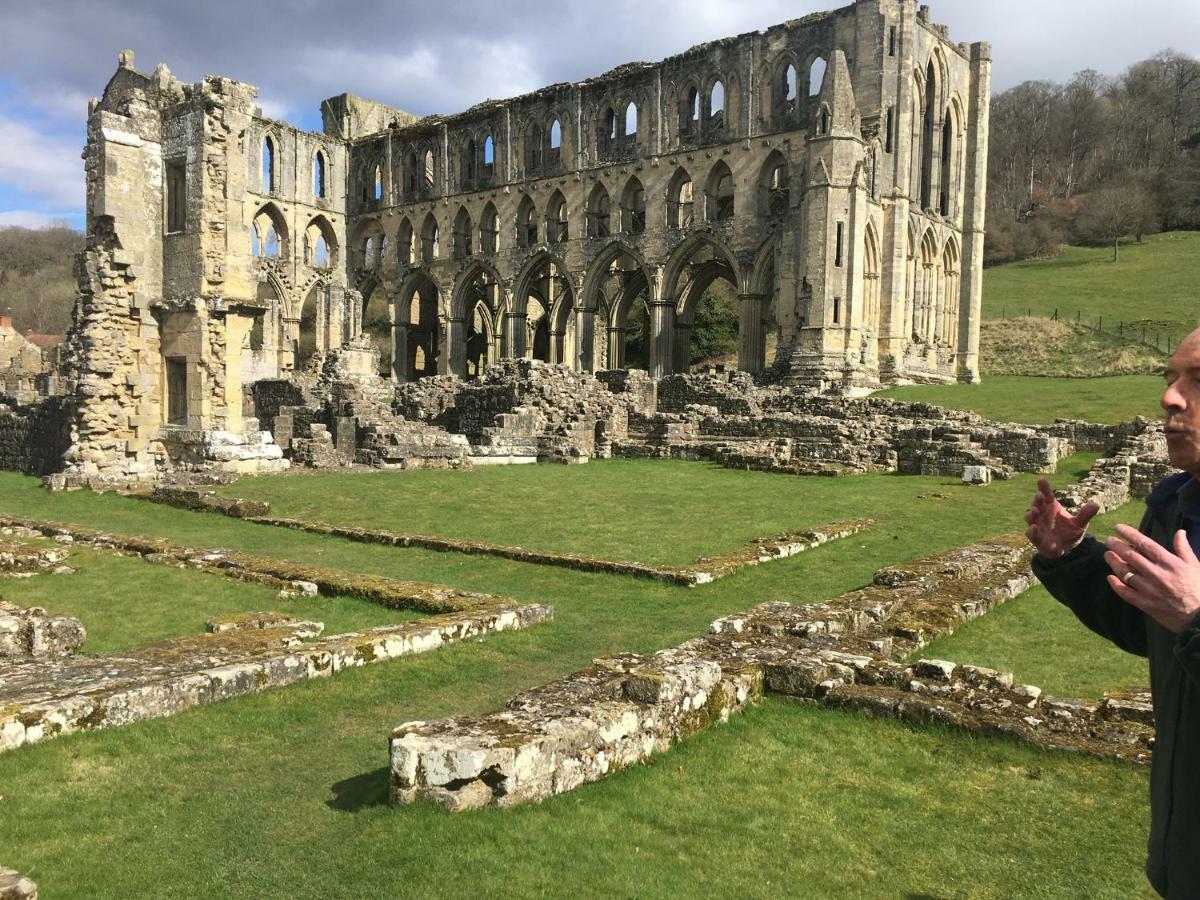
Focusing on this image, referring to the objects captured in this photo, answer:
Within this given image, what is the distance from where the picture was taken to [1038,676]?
6.03 meters

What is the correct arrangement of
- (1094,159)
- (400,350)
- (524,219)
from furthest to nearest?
1. (1094,159)
2. (400,350)
3. (524,219)

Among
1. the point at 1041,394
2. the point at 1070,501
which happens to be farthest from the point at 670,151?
the point at 1070,501

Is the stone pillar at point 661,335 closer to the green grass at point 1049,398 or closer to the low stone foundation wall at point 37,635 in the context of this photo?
the green grass at point 1049,398

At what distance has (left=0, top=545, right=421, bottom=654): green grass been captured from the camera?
7.12 m

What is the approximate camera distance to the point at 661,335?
39.5 meters

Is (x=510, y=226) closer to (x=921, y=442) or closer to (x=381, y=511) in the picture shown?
(x=921, y=442)

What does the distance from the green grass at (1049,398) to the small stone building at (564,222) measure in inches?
107

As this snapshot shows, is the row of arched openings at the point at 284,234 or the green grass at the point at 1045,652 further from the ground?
the row of arched openings at the point at 284,234

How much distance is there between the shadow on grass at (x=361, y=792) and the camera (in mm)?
4098

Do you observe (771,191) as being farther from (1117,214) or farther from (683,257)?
(1117,214)

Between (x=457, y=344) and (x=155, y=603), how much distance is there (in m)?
39.9

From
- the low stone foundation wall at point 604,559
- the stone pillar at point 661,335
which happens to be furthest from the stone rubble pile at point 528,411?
the low stone foundation wall at point 604,559

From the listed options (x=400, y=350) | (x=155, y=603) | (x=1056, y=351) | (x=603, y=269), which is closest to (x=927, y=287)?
(x=1056, y=351)

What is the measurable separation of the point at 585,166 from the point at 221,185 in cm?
2438
